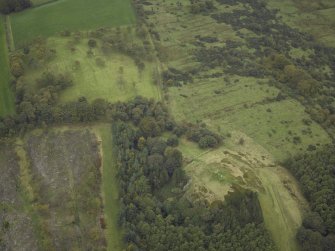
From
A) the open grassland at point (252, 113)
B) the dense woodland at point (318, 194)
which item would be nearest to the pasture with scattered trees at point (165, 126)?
the dense woodland at point (318, 194)

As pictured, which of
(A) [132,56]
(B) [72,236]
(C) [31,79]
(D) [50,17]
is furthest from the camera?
(D) [50,17]

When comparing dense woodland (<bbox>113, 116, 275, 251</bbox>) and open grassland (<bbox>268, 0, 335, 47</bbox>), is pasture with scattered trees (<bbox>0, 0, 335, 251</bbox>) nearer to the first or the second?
dense woodland (<bbox>113, 116, 275, 251</bbox>)

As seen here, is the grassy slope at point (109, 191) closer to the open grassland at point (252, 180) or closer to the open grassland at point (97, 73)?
the open grassland at point (97, 73)

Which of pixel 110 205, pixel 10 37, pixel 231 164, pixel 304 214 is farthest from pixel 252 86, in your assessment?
pixel 10 37

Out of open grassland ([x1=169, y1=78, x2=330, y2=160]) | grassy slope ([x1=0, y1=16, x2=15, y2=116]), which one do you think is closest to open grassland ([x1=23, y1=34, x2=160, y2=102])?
grassy slope ([x1=0, y1=16, x2=15, y2=116])

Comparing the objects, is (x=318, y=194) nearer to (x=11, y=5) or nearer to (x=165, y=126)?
(x=165, y=126)

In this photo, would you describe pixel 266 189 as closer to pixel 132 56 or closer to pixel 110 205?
pixel 110 205
